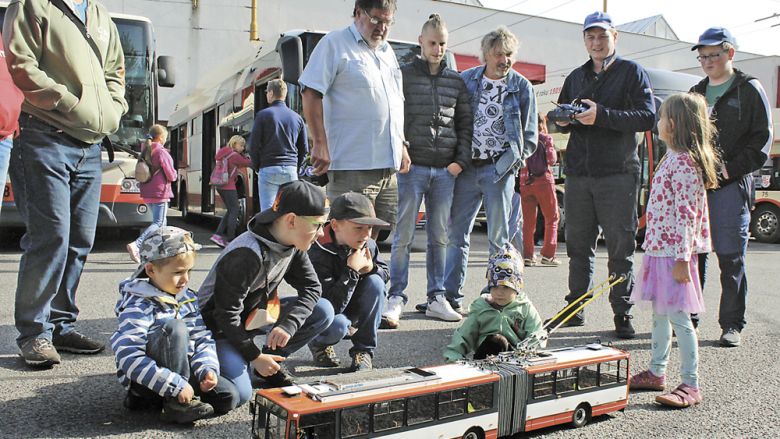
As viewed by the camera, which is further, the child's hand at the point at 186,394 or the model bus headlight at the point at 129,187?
the model bus headlight at the point at 129,187

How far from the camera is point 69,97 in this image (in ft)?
11.2

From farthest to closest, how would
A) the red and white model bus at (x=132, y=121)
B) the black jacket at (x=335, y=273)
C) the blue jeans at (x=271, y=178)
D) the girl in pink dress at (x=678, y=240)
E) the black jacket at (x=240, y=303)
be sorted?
the red and white model bus at (x=132, y=121) < the blue jeans at (x=271, y=178) < the black jacket at (x=335, y=273) < the girl in pink dress at (x=678, y=240) < the black jacket at (x=240, y=303)

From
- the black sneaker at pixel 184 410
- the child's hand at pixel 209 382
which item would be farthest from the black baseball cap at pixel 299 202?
the black sneaker at pixel 184 410

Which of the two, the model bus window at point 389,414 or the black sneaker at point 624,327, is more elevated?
the model bus window at point 389,414

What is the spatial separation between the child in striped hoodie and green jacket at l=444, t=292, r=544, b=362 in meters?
1.15

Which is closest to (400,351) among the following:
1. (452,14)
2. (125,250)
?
(125,250)

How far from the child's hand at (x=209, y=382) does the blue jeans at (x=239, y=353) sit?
144mm

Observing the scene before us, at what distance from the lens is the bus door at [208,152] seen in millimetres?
12891

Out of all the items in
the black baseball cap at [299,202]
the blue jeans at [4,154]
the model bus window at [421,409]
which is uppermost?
the blue jeans at [4,154]

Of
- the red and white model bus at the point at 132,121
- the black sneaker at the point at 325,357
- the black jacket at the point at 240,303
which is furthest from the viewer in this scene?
the red and white model bus at the point at 132,121

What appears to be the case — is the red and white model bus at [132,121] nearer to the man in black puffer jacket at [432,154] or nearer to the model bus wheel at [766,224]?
the man in black puffer jacket at [432,154]

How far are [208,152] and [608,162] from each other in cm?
1002

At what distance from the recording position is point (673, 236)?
11.4 feet

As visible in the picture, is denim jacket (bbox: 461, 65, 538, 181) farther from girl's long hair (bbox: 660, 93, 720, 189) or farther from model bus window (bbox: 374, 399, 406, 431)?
model bus window (bbox: 374, 399, 406, 431)
